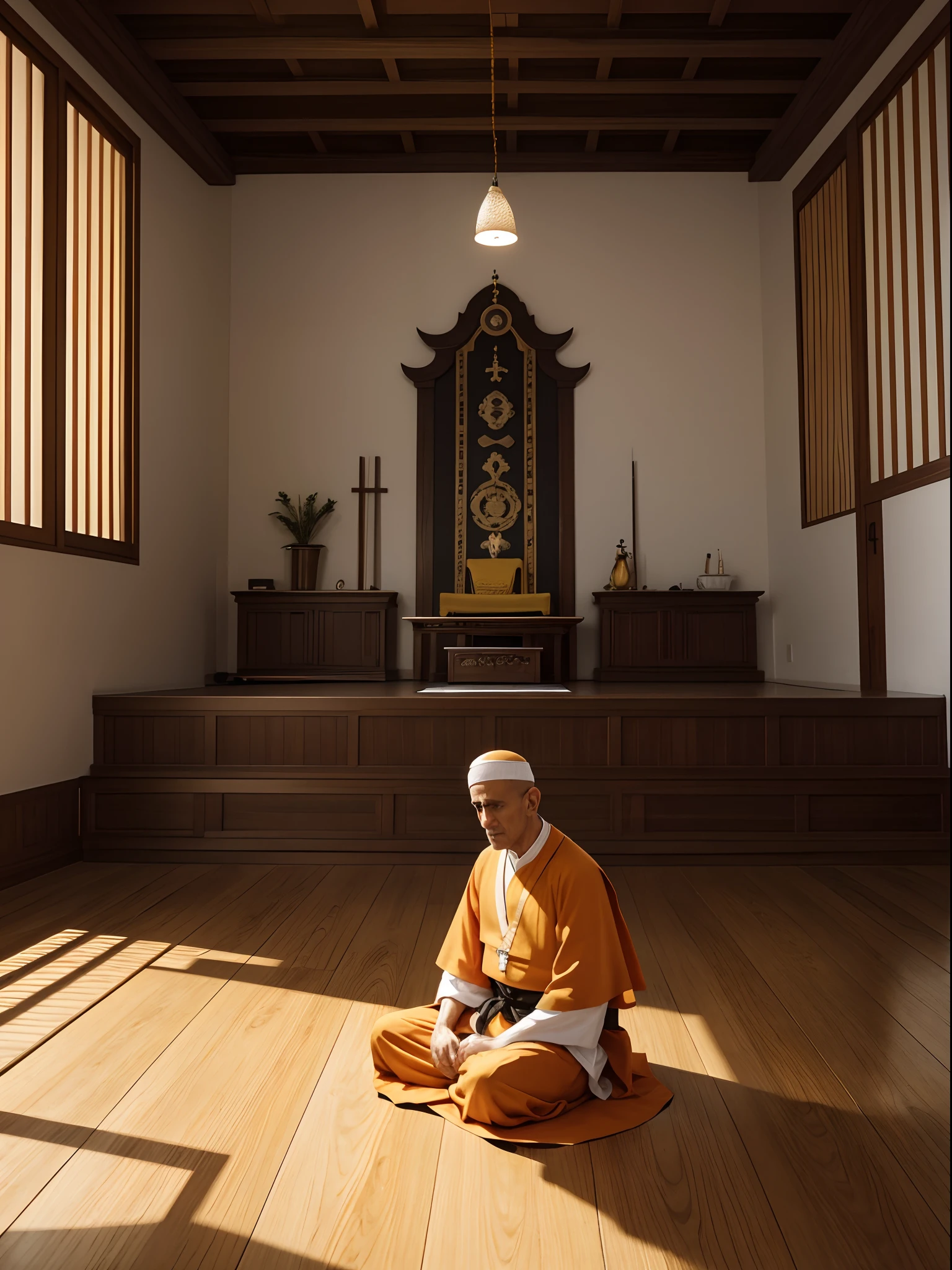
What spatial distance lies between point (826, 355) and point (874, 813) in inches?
121

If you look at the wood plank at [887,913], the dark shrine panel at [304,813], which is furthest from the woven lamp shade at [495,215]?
the wood plank at [887,913]

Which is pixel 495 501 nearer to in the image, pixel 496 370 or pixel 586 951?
pixel 496 370

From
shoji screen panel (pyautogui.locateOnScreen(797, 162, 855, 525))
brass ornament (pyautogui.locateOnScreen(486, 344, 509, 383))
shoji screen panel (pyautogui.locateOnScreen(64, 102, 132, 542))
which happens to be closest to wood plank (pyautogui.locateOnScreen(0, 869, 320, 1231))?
shoji screen panel (pyautogui.locateOnScreen(64, 102, 132, 542))

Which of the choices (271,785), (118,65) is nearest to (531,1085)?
(271,785)

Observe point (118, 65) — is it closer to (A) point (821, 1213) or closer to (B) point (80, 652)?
(B) point (80, 652)

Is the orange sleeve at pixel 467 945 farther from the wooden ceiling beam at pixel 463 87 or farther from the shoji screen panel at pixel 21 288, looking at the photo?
the wooden ceiling beam at pixel 463 87

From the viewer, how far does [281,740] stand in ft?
14.5

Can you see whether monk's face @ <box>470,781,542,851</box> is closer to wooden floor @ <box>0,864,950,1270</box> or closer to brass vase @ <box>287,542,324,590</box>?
wooden floor @ <box>0,864,950,1270</box>

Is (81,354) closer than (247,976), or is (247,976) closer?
(247,976)

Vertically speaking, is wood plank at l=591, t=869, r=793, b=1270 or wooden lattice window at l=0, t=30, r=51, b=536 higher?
wooden lattice window at l=0, t=30, r=51, b=536

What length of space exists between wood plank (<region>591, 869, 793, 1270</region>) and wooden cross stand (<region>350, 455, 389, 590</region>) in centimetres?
515

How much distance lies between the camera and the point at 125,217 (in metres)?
5.22

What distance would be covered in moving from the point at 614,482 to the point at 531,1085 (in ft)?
18.5

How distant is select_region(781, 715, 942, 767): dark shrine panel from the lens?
4254 millimetres
